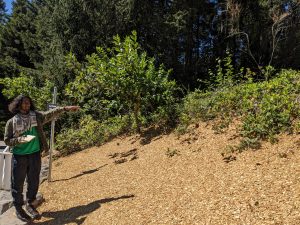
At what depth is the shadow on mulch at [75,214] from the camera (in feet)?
16.3

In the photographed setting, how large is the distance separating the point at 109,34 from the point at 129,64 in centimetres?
667

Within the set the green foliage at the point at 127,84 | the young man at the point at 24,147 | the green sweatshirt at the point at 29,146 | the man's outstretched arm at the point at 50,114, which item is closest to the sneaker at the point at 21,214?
the young man at the point at 24,147

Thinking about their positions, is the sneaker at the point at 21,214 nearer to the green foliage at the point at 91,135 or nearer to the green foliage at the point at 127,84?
the green foliage at the point at 127,84

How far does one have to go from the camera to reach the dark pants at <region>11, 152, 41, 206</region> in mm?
4805

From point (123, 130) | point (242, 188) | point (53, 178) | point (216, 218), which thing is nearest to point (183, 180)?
point (242, 188)

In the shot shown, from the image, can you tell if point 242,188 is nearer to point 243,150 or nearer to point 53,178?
point 243,150

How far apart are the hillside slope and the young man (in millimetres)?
446

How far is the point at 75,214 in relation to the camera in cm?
513

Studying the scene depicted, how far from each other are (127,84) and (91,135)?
2.86m

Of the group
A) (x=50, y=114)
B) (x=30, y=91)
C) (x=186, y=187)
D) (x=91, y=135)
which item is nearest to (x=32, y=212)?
(x=50, y=114)

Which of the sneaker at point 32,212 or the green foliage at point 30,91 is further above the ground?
the green foliage at point 30,91

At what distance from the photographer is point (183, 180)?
5383 millimetres

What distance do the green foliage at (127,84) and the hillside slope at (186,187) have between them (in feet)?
5.44

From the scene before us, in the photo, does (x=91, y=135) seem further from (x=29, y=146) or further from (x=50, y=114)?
(x=29, y=146)
